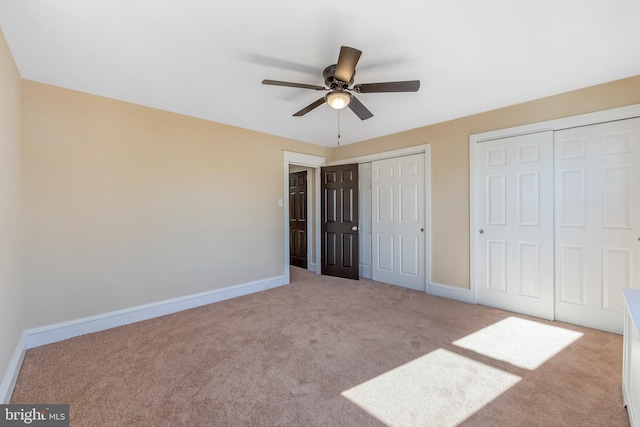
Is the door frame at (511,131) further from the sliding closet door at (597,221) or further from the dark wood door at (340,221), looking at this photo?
the dark wood door at (340,221)

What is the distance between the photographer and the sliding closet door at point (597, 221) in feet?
8.39

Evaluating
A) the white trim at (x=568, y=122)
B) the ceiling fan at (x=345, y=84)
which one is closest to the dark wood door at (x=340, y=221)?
the white trim at (x=568, y=122)

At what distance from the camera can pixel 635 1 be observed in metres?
1.63

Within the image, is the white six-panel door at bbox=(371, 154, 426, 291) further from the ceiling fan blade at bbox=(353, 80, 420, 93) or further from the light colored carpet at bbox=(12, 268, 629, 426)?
the ceiling fan blade at bbox=(353, 80, 420, 93)

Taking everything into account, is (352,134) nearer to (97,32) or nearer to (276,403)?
(97,32)

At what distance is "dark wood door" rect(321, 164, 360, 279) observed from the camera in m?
4.80

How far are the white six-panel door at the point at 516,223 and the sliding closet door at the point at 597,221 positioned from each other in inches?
4.3

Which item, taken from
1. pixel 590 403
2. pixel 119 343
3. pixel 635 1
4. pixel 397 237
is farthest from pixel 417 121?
pixel 119 343

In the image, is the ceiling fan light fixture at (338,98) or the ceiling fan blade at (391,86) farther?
the ceiling fan light fixture at (338,98)

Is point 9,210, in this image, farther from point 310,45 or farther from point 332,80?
point 332,80

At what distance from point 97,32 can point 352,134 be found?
10.6ft

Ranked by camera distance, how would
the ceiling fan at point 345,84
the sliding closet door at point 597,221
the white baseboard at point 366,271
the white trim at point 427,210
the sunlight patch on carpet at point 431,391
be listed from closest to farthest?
the sunlight patch on carpet at point 431,391
the ceiling fan at point 345,84
the sliding closet door at point 597,221
the white trim at point 427,210
the white baseboard at point 366,271

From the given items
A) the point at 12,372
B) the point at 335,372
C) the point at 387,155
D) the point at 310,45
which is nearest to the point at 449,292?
the point at 387,155

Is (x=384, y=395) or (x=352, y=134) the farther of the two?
(x=352, y=134)
